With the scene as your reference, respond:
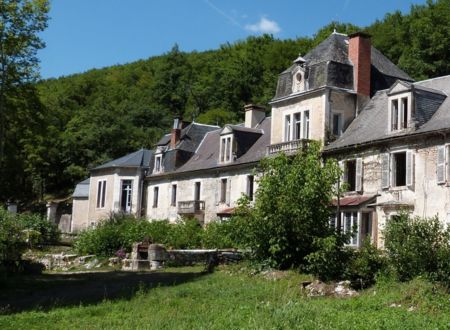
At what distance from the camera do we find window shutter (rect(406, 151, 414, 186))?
23.0 m

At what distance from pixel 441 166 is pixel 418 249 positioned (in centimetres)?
739

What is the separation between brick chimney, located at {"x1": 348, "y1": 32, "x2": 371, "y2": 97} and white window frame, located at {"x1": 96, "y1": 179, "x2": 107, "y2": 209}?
23.1m

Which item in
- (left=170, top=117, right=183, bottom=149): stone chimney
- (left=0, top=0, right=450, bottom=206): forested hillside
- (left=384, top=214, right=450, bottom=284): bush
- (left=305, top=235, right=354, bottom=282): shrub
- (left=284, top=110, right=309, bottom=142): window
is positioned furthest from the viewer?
(left=0, top=0, right=450, bottom=206): forested hillside

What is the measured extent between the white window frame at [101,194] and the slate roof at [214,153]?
23.4 ft

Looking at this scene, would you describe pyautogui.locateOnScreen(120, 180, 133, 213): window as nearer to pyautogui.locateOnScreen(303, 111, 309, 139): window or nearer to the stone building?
the stone building

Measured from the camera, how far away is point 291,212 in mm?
19047

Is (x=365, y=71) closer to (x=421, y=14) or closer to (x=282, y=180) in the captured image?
(x=282, y=180)

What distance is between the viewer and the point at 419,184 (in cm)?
2277

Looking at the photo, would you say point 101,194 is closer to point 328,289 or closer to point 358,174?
point 358,174

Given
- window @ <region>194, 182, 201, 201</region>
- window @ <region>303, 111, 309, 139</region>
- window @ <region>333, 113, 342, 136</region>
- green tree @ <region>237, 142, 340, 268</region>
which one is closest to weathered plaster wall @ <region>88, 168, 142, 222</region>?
window @ <region>194, 182, 201, 201</region>

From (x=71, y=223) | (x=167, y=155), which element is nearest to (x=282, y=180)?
(x=167, y=155)

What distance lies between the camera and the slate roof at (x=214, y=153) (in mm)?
33344

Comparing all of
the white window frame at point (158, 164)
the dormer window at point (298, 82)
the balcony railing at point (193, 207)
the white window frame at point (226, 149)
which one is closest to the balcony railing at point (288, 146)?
the dormer window at point (298, 82)

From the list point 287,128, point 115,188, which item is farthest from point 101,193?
point 287,128
